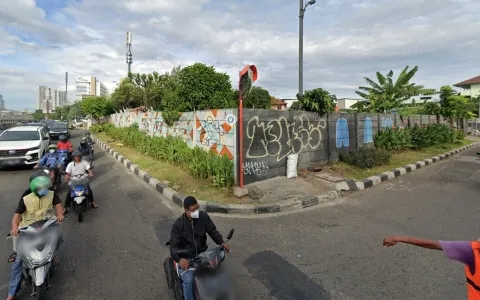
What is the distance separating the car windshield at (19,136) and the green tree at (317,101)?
9.86 meters

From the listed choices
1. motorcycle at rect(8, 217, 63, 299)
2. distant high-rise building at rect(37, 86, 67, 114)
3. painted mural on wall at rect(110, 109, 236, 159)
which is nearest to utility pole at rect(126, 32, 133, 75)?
painted mural on wall at rect(110, 109, 236, 159)

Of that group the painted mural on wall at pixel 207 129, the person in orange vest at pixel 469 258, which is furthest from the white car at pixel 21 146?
the person in orange vest at pixel 469 258

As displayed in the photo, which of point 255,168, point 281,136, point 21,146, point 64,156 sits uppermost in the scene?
point 281,136

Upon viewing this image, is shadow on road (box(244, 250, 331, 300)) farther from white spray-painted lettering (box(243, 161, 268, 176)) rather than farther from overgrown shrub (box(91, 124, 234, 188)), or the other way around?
white spray-painted lettering (box(243, 161, 268, 176))

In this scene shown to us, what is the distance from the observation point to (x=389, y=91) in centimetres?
1664

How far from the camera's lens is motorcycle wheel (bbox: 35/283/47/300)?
8.68 feet

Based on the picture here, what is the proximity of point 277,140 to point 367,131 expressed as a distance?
5.79 meters

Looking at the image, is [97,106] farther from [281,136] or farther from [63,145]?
[281,136]

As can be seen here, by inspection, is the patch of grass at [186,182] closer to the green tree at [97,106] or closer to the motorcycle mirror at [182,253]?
the motorcycle mirror at [182,253]

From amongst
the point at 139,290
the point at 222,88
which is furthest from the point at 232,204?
the point at 222,88

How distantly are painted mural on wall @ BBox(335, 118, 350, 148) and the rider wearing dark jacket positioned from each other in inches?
312

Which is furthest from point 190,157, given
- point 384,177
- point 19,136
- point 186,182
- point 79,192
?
point 19,136

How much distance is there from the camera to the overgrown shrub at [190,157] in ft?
21.7

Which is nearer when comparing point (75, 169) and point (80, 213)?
point (80, 213)
